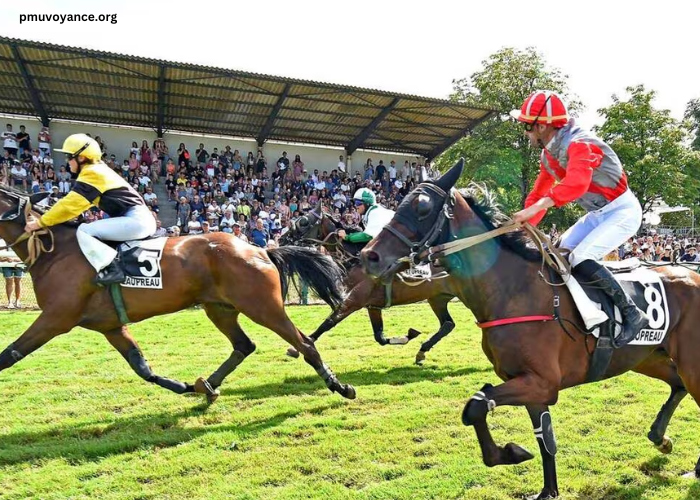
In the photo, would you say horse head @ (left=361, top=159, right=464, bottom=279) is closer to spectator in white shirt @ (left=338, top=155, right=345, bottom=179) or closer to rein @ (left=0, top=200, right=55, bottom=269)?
rein @ (left=0, top=200, right=55, bottom=269)

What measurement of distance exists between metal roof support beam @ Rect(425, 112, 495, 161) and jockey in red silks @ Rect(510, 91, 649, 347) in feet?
79.3

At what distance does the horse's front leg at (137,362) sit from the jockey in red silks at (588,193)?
387cm

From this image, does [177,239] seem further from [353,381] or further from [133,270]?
[353,381]

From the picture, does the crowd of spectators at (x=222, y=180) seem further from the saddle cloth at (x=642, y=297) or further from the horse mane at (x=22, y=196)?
the saddle cloth at (x=642, y=297)

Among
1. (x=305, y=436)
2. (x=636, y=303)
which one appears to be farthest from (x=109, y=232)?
(x=636, y=303)

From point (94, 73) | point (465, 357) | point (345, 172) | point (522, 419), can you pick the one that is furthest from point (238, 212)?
point (522, 419)

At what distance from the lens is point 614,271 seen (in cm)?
438

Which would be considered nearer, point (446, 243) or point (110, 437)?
point (446, 243)

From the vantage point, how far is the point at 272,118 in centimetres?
2516

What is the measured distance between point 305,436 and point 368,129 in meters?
23.6

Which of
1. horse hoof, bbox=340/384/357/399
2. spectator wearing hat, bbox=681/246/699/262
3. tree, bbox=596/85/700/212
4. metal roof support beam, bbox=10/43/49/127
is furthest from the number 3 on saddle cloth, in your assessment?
tree, bbox=596/85/700/212

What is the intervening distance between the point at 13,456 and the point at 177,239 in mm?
2494

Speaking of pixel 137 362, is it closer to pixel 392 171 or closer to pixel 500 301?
pixel 500 301

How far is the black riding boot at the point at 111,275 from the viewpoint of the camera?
18.4ft
